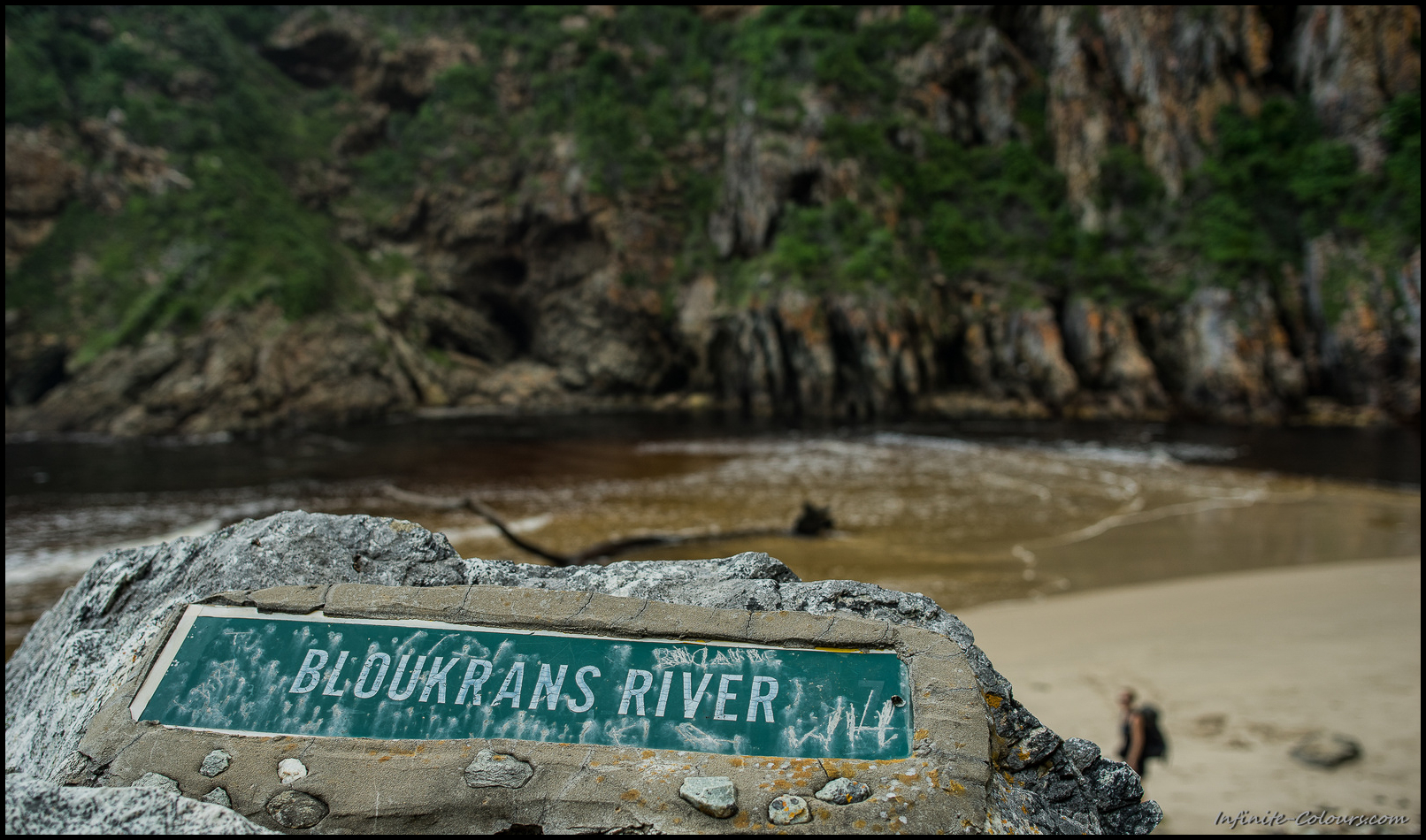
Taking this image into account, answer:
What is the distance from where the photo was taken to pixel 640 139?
1283 inches

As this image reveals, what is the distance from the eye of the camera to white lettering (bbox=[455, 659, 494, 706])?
1.59 m

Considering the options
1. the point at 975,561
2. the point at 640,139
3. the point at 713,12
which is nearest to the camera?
→ the point at 975,561

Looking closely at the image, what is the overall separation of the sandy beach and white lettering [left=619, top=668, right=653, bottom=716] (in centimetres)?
300

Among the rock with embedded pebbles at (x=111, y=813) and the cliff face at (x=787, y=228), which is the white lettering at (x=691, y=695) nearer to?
the rock with embedded pebbles at (x=111, y=813)

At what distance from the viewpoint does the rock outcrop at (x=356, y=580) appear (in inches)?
62.6

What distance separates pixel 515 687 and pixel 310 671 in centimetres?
52

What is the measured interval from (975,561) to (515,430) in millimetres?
17181

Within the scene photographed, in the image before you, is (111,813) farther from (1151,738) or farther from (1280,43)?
(1280,43)

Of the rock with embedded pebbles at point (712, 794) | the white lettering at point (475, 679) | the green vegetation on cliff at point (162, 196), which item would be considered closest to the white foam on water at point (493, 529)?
→ the white lettering at point (475, 679)

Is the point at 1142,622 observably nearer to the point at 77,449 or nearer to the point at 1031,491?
the point at 1031,491

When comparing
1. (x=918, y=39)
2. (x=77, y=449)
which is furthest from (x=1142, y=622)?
(x=918, y=39)

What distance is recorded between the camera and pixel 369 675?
164 cm

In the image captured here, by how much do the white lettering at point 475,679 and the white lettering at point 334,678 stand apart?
0.93ft

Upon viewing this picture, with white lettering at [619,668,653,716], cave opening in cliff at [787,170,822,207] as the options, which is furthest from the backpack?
cave opening in cliff at [787,170,822,207]
